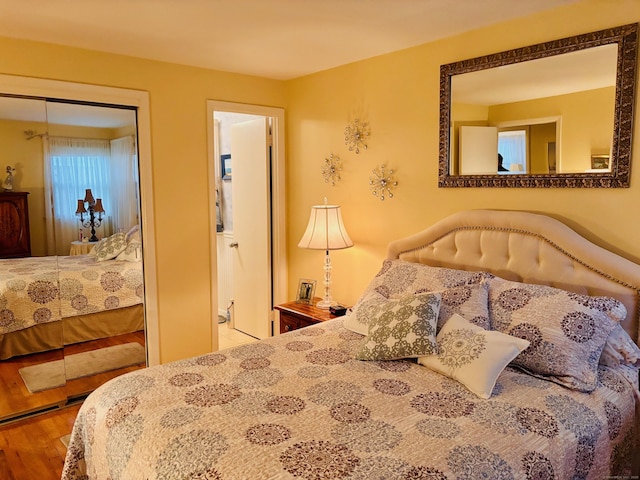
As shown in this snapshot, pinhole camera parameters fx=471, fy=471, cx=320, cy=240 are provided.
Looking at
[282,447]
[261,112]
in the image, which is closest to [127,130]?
[261,112]

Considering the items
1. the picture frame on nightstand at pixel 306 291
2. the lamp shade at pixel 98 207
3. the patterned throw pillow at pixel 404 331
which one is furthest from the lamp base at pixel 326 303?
the lamp shade at pixel 98 207

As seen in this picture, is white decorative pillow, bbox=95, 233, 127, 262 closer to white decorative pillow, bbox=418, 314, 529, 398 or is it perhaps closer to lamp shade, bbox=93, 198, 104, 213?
lamp shade, bbox=93, 198, 104, 213

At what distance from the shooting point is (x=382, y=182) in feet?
10.7

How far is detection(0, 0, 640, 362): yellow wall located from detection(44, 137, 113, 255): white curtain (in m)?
0.35

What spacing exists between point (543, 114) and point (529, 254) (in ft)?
2.39

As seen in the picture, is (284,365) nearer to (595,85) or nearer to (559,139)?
(559,139)

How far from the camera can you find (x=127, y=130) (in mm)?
3244

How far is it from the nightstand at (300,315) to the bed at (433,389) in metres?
0.56

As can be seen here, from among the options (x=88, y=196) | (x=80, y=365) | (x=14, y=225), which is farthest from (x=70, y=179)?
(x=80, y=365)

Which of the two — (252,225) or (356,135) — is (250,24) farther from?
(252,225)

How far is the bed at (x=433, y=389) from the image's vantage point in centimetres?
144

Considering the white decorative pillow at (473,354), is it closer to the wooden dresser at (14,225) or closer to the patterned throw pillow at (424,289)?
the patterned throw pillow at (424,289)

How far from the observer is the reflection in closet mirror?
298cm

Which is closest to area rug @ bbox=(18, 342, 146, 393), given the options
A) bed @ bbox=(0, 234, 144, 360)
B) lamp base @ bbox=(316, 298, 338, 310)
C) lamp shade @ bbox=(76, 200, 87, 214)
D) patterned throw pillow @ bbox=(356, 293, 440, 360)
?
bed @ bbox=(0, 234, 144, 360)
